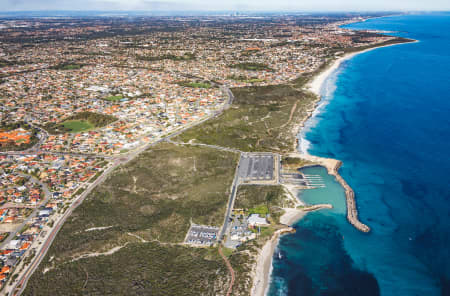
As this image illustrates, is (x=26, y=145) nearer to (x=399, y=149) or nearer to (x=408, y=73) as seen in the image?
(x=399, y=149)

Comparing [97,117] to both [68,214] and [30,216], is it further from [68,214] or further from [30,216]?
[68,214]

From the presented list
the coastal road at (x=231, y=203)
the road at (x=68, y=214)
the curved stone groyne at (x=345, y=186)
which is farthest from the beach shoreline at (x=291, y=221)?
the road at (x=68, y=214)

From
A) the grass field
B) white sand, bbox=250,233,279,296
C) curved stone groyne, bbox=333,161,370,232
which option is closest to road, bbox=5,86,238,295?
white sand, bbox=250,233,279,296

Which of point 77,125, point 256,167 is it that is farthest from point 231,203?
point 77,125

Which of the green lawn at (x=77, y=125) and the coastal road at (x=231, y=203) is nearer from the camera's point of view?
the coastal road at (x=231, y=203)

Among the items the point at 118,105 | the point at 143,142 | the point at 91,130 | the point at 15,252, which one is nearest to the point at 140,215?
the point at 15,252

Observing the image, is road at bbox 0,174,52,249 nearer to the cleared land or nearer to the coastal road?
the cleared land

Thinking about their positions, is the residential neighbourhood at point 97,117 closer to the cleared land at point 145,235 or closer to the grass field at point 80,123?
the grass field at point 80,123
